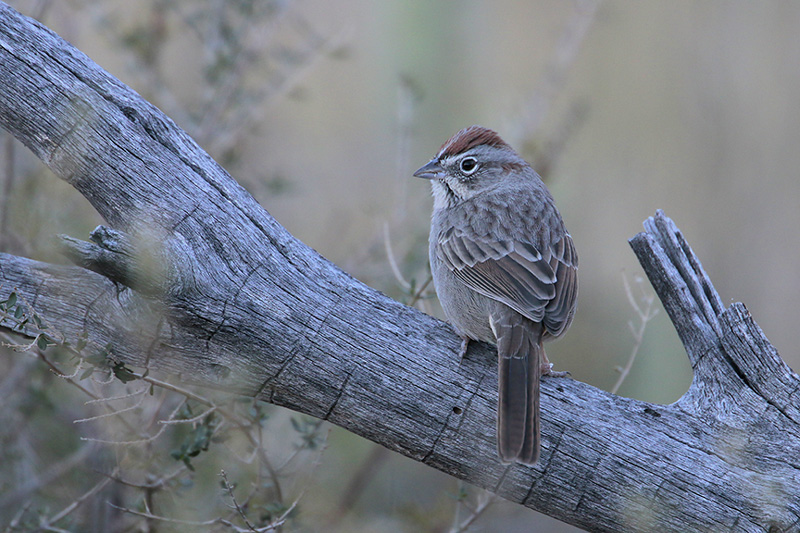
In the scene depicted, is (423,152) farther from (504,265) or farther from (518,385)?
(518,385)

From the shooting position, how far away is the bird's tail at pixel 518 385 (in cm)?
325

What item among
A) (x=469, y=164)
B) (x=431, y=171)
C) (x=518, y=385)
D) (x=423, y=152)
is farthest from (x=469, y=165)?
(x=423, y=152)

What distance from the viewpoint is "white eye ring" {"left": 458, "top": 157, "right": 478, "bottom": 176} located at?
461cm

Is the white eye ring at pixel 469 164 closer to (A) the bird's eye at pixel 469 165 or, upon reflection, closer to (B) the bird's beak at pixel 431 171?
(A) the bird's eye at pixel 469 165

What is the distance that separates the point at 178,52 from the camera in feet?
26.8

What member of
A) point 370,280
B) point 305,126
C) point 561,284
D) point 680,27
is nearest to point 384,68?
point 305,126

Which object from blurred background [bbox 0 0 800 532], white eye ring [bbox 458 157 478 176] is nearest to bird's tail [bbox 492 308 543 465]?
blurred background [bbox 0 0 800 532]

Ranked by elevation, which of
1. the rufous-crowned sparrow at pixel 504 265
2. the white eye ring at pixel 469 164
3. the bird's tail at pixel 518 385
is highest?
the white eye ring at pixel 469 164

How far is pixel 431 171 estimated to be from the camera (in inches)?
181

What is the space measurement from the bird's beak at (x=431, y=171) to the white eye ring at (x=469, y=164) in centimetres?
12

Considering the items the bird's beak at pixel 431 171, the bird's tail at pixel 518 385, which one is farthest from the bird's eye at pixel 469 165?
the bird's tail at pixel 518 385

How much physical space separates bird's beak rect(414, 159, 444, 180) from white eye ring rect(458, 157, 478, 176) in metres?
0.12

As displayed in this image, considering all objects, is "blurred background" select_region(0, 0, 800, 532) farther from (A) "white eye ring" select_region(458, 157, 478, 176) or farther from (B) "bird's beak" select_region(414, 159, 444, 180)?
(A) "white eye ring" select_region(458, 157, 478, 176)

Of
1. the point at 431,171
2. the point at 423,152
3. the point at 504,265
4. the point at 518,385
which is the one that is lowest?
the point at 518,385
